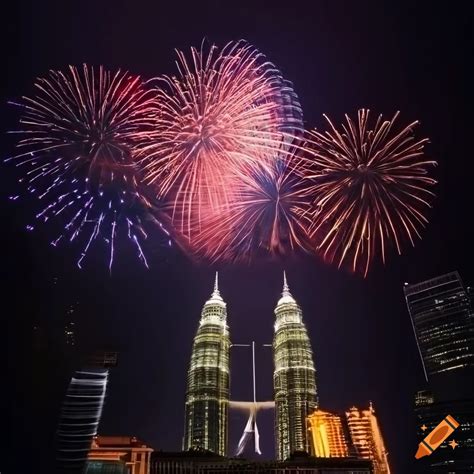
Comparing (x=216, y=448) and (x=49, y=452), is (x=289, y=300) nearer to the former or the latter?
(x=216, y=448)

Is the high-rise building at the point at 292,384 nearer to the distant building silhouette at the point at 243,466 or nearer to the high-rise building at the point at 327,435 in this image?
the high-rise building at the point at 327,435

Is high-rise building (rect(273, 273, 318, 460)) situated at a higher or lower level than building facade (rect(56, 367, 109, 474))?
higher

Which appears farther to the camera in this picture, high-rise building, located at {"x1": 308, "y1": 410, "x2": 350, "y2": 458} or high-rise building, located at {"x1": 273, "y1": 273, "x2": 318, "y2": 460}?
high-rise building, located at {"x1": 273, "y1": 273, "x2": 318, "y2": 460}

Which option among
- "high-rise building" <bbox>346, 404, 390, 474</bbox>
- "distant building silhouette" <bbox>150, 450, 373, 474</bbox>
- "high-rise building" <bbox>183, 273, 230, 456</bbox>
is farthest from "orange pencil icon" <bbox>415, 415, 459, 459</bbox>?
"high-rise building" <bbox>183, 273, 230, 456</bbox>

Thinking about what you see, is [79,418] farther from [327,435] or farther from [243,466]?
[327,435]

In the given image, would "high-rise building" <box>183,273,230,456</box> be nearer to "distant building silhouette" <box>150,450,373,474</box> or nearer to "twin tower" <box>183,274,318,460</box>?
"twin tower" <box>183,274,318,460</box>

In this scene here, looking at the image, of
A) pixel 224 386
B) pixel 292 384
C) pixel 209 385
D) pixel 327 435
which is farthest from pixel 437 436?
pixel 209 385

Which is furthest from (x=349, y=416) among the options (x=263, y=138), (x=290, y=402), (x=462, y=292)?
(x=263, y=138)
